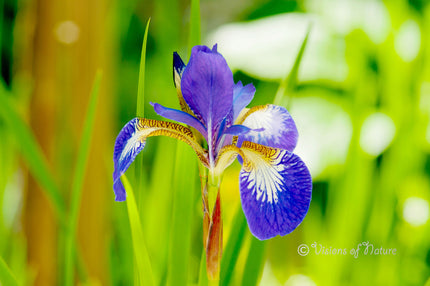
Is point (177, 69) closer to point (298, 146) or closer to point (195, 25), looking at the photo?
point (195, 25)

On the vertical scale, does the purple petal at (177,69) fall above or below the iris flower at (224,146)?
above

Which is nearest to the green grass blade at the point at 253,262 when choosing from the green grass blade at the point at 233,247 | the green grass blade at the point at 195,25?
the green grass blade at the point at 233,247

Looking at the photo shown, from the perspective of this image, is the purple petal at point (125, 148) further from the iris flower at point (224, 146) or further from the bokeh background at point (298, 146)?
the bokeh background at point (298, 146)

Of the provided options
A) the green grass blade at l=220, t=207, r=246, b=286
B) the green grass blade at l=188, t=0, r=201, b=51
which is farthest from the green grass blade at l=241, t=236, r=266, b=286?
the green grass blade at l=188, t=0, r=201, b=51

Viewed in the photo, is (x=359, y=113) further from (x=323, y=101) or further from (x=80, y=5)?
(x=80, y=5)

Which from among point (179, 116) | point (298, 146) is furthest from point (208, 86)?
point (298, 146)

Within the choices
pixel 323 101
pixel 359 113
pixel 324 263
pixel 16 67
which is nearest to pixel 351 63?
pixel 323 101

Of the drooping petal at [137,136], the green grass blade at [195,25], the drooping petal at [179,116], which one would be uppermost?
the green grass blade at [195,25]
